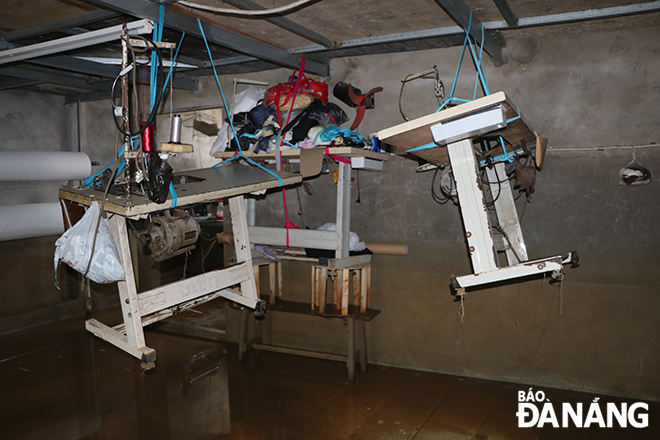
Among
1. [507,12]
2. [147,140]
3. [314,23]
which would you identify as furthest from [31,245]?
[507,12]

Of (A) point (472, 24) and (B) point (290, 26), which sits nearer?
(A) point (472, 24)

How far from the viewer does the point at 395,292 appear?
3770mm

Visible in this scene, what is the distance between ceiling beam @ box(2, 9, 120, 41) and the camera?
99.0 inches

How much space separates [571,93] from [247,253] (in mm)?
2429

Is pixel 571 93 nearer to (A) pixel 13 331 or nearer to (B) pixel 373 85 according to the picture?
(B) pixel 373 85

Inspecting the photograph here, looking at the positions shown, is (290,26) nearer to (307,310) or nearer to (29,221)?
(307,310)

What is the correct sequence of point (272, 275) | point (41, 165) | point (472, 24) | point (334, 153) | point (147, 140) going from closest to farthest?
1. point (147, 140)
2. point (472, 24)
3. point (334, 153)
4. point (272, 275)
5. point (41, 165)

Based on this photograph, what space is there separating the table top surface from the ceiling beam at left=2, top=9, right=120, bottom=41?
93 centimetres

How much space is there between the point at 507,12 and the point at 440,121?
113 cm

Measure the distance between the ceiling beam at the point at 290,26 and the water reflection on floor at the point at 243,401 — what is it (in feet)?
8.11

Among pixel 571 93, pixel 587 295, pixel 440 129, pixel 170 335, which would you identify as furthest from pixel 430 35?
pixel 170 335

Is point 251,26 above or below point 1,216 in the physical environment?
above

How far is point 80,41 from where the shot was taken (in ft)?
7.94

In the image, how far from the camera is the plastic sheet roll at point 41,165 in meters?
4.20
